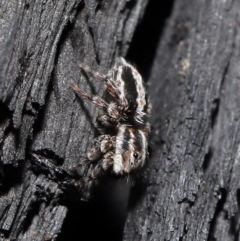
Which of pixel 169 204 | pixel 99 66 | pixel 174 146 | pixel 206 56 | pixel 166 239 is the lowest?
pixel 166 239

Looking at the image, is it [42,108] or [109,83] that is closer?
[42,108]

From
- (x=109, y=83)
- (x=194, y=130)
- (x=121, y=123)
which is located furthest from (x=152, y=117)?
(x=109, y=83)

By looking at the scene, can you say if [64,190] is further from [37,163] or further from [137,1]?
[137,1]

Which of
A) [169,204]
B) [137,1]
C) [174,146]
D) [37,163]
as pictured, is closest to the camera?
[37,163]

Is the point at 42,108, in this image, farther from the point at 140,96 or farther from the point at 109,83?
the point at 140,96

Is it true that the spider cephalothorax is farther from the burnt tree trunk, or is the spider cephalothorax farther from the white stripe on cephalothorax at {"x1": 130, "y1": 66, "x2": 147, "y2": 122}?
the burnt tree trunk

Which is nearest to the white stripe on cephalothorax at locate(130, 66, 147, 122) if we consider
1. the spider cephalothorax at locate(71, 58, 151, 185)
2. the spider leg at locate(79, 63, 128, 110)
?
the spider cephalothorax at locate(71, 58, 151, 185)

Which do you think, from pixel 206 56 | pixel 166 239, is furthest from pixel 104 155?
pixel 206 56

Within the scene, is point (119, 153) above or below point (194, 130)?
below
